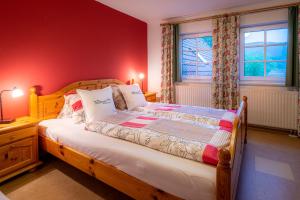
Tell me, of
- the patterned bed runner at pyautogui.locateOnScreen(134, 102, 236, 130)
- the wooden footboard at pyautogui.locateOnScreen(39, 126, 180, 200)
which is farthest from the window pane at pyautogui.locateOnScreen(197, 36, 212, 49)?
the wooden footboard at pyautogui.locateOnScreen(39, 126, 180, 200)

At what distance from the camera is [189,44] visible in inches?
180

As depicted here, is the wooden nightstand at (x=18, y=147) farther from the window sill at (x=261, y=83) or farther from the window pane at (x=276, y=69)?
the window pane at (x=276, y=69)

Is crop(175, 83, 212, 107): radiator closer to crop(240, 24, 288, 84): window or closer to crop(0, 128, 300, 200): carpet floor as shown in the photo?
crop(240, 24, 288, 84): window

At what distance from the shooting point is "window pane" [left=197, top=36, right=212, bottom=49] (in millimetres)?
4309

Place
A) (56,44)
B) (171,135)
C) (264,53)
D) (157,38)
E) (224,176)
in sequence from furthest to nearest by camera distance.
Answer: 1. (157,38)
2. (264,53)
3. (56,44)
4. (171,135)
5. (224,176)

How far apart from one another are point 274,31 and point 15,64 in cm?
414

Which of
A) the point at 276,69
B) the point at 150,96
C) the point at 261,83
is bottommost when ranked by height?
the point at 150,96

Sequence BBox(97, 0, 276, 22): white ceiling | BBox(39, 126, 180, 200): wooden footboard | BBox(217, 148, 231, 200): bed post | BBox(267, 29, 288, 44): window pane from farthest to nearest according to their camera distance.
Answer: BBox(267, 29, 288, 44): window pane → BBox(97, 0, 276, 22): white ceiling → BBox(39, 126, 180, 200): wooden footboard → BBox(217, 148, 231, 200): bed post

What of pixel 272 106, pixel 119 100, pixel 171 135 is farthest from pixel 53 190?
pixel 272 106

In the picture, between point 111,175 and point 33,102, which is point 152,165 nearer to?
point 111,175

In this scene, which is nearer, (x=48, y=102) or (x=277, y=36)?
(x=48, y=102)

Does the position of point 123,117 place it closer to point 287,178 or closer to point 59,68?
point 59,68

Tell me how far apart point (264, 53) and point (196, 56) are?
1.32m

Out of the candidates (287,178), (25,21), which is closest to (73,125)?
(25,21)
